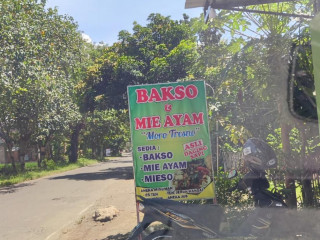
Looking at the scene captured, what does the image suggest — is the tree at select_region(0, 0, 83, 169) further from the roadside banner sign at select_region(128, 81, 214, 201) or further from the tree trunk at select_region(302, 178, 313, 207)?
the tree trunk at select_region(302, 178, 313, 207)

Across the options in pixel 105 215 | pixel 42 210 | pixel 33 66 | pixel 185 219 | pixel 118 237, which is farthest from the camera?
pixel 33 66

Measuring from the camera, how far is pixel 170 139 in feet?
16.4

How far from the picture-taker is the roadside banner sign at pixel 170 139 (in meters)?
4.98

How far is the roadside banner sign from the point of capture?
498 centimetres

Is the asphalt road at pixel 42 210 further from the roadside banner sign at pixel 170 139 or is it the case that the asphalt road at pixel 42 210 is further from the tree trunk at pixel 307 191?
the tree trunk at pixel 307 191

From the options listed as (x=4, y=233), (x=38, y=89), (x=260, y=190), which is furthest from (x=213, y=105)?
(x=38, y=89)

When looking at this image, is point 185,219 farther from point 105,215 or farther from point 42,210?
point 42,210

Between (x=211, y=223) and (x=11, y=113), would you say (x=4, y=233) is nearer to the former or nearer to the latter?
(x=211, y=223)

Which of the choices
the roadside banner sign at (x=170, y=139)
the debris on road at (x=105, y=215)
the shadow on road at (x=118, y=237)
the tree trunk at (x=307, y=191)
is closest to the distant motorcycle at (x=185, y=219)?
the roadside banner sign at (x=170, y=139)

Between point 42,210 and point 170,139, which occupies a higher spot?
point 170,139

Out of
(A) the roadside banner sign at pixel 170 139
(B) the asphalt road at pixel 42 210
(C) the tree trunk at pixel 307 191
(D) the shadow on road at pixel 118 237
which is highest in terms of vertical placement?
(A) the roadside banner sign at pixel 170 139

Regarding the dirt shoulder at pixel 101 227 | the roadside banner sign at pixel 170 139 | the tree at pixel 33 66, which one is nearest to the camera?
the roadside banner sign at pixel 170 139

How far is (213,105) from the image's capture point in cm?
A: 658

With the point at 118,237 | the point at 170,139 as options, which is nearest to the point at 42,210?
the point at 118,237
